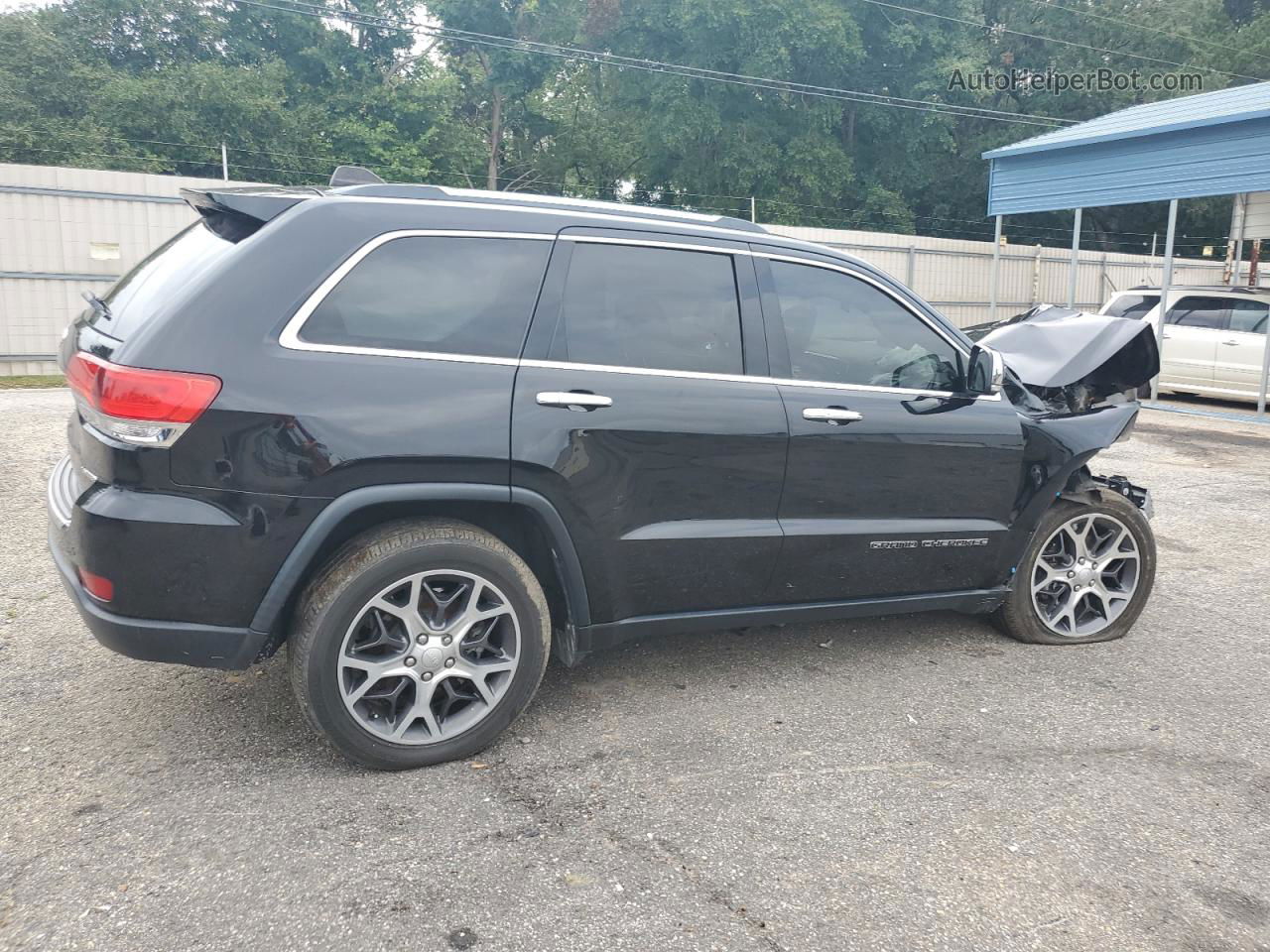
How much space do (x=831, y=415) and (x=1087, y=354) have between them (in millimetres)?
1846

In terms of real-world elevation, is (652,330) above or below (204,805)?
above

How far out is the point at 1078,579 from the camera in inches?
179

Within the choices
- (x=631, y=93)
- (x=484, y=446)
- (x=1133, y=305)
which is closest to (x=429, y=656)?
(x=484, y=446)

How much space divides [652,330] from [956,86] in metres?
34.5

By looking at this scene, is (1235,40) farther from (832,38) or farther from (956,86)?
(832,38)

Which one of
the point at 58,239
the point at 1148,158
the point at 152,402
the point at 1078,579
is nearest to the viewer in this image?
the point at 152,402

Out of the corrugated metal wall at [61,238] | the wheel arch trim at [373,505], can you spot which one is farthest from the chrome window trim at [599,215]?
the corrugated metal wall at [61,238]

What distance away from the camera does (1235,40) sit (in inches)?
1391

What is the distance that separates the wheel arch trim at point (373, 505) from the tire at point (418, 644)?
0.09 meters

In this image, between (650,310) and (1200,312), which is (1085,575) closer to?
(650,310)

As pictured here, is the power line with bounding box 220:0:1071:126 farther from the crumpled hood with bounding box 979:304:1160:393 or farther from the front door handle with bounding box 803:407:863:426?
the front door handle with bounding box 803:407:863:426

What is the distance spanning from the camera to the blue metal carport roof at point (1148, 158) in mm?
13617

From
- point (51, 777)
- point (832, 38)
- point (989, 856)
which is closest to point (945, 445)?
point (989, 856)

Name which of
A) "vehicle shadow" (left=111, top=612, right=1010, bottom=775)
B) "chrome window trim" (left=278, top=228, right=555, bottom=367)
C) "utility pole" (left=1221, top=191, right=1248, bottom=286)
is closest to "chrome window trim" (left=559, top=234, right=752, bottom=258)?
"chrome window trim" (left=278, top=228, right=555, bottom=367)
